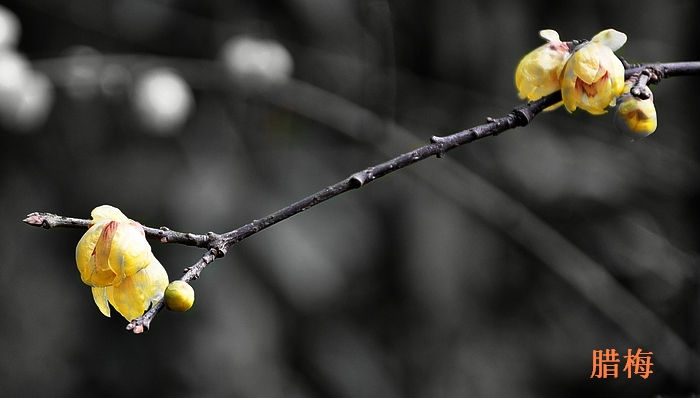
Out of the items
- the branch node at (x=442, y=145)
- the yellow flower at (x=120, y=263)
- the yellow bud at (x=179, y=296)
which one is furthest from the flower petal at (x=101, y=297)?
the branch node at (x=442, y=145)

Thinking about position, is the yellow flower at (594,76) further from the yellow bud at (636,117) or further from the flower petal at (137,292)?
the flower petal at (137,292)

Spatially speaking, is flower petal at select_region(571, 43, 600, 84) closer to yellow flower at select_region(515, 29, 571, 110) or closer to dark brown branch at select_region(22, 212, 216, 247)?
yellow flower at select_region(515, 29, 571, 110)

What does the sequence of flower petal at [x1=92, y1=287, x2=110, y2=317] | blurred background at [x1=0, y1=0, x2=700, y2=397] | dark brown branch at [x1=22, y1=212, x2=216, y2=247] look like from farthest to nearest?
blurred background at [x1=0, y1=0, x2=700, y2=397]
flower petal at [x1=92, y1=287, x2=110, y2=317]
dark brown branch at [x1=22, y1=212, x2=216, y2=247]

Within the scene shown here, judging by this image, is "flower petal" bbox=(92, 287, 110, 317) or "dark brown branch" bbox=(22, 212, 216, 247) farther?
"flower petal" bbox=(92, 287, 110, 317)

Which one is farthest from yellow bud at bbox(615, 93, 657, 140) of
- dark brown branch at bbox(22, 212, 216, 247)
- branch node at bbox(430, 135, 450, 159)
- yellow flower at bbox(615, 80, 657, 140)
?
dark brown branch at bbox(22, 212, 216, 247)

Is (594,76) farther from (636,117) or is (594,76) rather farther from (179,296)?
(179,296)

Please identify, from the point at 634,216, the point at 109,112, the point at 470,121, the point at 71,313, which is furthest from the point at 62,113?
the point at 634,216
